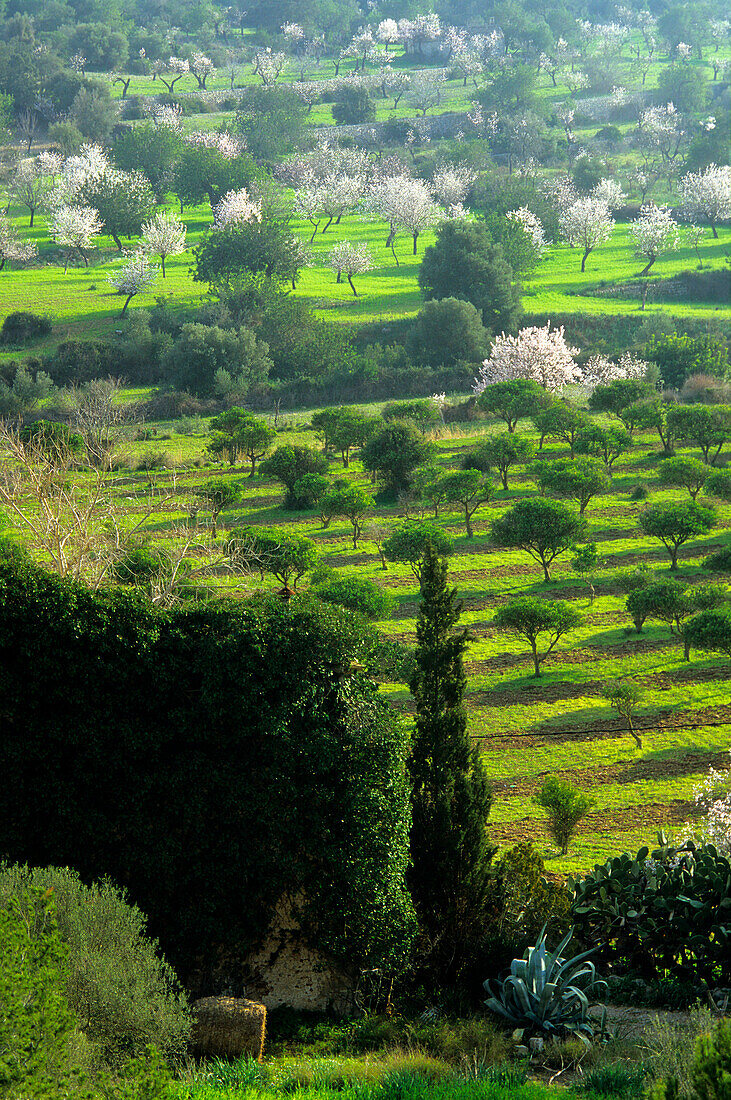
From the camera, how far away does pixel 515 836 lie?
17.4m

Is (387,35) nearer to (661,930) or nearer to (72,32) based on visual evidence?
(72,32)

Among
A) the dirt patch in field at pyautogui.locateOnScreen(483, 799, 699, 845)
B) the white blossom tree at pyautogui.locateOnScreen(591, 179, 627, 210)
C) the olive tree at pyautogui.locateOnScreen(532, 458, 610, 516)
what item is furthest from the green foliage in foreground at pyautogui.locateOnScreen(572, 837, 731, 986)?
the white blossom tree at pyautogui.locateOnScreen(591, 179, 627, 210)

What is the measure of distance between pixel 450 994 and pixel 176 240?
77.0 m

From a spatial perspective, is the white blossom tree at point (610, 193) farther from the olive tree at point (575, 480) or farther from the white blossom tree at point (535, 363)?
the olive tree at point (575, 480)

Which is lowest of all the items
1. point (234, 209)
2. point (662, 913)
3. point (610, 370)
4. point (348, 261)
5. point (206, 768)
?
point (662, 913)

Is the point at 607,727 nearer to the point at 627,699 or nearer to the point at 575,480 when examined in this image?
the point at 627,699

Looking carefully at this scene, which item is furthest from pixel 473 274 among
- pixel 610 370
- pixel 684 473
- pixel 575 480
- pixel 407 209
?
pixel 575 480

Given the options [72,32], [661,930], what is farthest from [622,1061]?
[72,32]

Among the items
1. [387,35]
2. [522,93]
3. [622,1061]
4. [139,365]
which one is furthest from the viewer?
[387,35]

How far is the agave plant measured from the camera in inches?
433

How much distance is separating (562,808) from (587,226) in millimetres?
77345

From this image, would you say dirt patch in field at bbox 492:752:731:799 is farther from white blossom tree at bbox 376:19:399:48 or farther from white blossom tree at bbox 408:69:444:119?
white blossom tree at bbox 376:19:399:48

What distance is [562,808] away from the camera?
1658 cm

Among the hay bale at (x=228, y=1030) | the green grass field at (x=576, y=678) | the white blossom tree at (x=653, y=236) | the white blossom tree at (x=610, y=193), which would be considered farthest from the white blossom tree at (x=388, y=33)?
the hay bale at (x=228, y=1030)
